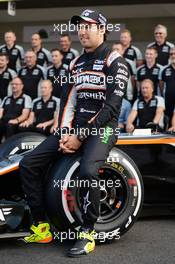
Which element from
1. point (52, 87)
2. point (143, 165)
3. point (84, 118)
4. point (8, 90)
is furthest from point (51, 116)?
point (84, 118)

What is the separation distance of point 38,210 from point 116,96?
1102 mm

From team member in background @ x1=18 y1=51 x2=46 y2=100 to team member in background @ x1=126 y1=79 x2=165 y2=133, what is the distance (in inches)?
82.8

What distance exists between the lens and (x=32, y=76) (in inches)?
383

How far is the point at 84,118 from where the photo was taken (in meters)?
4.59

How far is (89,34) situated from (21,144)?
5.21ft

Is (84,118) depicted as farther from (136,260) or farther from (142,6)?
(142,6)

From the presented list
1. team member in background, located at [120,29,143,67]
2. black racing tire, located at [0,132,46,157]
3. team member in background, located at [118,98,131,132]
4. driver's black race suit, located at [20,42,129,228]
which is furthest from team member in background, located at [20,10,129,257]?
team member in background, located at [120,29,143,67]

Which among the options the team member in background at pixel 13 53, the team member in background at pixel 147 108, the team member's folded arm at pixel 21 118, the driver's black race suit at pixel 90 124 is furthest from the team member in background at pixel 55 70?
the driver's black race suit at pixel 90 124

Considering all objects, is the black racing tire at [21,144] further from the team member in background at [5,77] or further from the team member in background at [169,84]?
the team member in background at [5,77]

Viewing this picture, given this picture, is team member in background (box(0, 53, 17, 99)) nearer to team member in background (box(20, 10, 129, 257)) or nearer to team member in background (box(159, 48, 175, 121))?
team member in background (box(159, 48, 175, 121))

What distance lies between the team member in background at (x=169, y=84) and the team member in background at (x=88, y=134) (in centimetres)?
412

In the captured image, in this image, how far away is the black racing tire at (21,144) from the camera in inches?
221

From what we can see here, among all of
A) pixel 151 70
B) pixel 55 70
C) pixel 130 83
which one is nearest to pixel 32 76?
pixel 55 70

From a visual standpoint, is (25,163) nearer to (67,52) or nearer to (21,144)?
(21,144)
